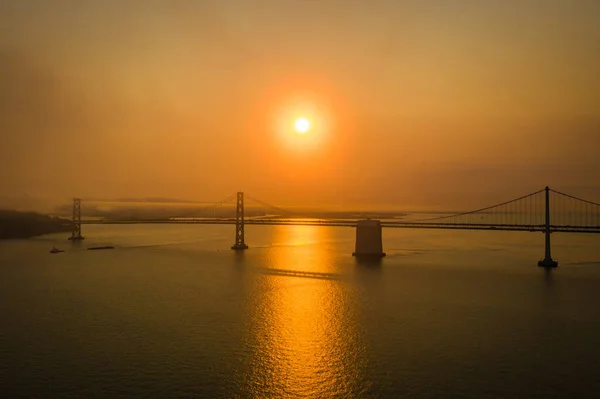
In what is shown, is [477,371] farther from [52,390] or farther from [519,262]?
[519,262]

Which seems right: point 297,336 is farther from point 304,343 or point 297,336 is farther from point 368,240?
point 368,240

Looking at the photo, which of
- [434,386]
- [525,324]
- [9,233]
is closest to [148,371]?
[434,386]

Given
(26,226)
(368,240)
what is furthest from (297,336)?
(26,226)

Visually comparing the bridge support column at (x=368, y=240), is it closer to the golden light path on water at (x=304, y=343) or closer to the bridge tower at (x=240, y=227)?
the bridge tower at (x=240, y=227)

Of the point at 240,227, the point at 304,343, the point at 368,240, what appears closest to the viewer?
the point at 304,343

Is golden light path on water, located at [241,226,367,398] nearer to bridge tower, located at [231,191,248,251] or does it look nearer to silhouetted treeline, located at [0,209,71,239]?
bridge tower, located at [231,191,248,251]
